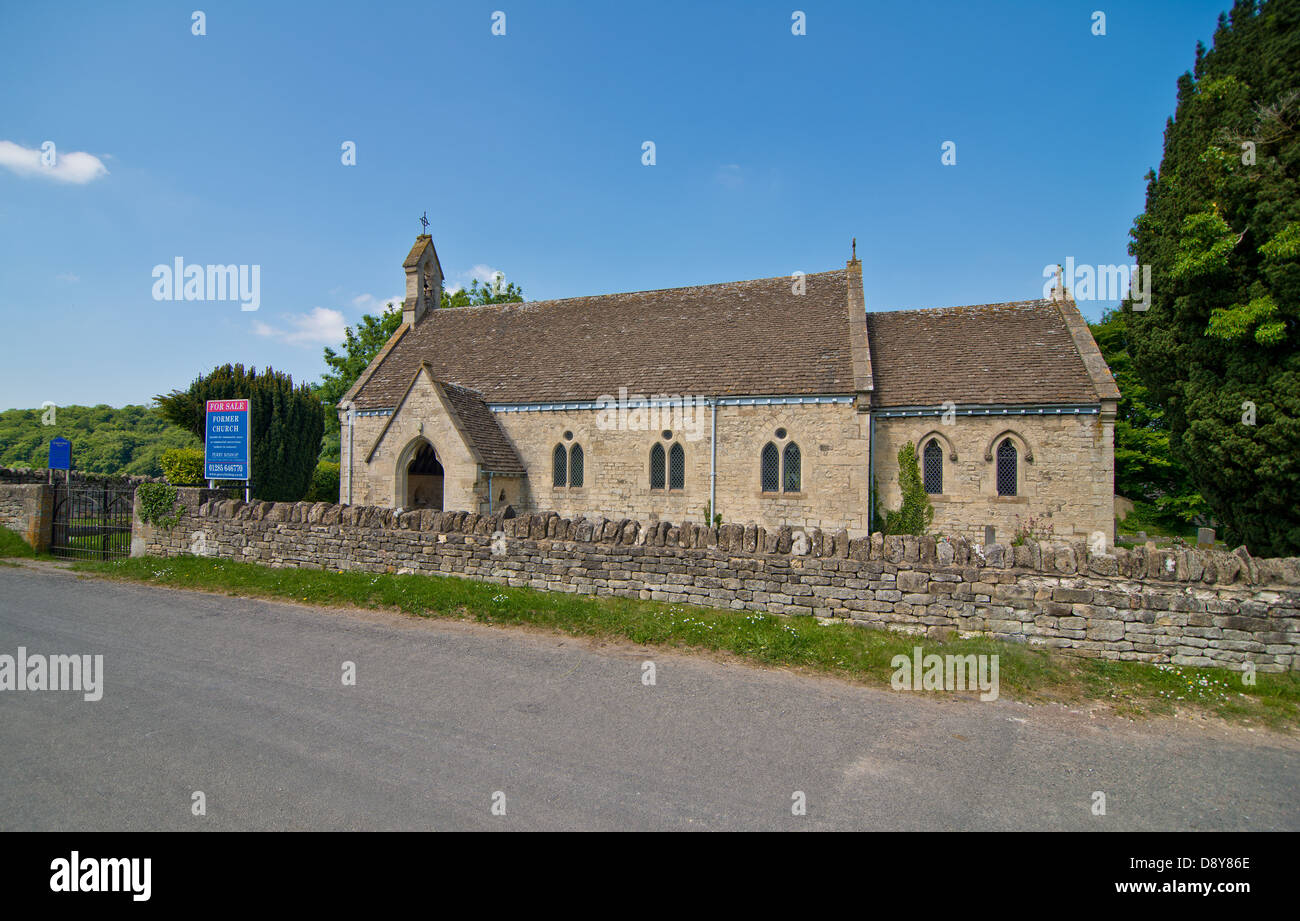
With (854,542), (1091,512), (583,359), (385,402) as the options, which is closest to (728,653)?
(854,542)

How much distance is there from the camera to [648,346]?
2148 centimetres

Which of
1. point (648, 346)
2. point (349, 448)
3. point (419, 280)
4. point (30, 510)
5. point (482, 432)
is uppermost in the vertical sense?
point (419, 280)

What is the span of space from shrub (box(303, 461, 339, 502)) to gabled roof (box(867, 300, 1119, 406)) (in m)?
25.1

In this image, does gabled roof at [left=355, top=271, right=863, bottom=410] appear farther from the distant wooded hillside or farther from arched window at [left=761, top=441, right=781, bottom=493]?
the distant wooded hillside

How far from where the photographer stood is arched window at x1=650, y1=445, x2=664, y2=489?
19.7 metres

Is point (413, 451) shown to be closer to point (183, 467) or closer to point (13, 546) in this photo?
point (183, 467)

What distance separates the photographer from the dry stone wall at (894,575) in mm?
7730

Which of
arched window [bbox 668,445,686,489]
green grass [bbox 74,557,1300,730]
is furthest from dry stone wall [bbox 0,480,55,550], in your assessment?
arched window [bbox 668,445,686,489]

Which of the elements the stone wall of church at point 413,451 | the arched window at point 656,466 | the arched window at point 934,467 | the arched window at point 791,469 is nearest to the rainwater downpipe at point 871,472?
the arched window at point 934,467

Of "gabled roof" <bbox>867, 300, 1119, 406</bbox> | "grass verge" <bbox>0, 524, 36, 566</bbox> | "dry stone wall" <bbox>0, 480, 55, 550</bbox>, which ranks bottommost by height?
"grass verge" <bbox>0, 524, 36, 566</bbox>

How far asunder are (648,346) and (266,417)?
54.4ft

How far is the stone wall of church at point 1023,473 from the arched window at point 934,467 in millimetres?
146

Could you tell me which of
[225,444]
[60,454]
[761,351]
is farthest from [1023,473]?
[60,454]
